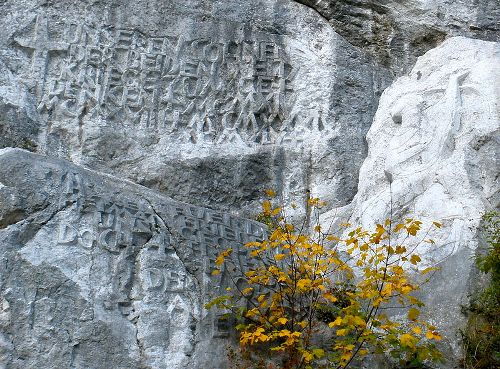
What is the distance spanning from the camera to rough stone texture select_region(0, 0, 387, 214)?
8195 mm

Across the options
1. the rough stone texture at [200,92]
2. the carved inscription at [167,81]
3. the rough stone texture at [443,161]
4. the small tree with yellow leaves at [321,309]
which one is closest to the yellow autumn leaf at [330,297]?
the small tree with yellow leaves at [321,309]

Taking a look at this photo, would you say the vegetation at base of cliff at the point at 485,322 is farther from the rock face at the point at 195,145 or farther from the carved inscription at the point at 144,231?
the carved inscription at the point at 144,231

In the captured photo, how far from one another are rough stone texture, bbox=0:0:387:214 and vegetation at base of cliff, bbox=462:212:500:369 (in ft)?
6.23

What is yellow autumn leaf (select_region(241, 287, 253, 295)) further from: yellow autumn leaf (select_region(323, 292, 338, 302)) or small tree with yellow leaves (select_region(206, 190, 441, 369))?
yellow autumn leaf (select_region(323, 292, 338, 302))

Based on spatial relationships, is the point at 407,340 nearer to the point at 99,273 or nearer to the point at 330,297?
the point at 330,297

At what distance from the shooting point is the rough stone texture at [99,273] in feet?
20.9

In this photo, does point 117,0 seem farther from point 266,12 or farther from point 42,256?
point 42,256

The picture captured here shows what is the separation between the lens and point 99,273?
6.70 metres

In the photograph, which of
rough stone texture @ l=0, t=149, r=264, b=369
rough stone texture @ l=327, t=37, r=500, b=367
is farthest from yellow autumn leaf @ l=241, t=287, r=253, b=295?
rough stone texture @ l=327, t=37, r=500, b=367

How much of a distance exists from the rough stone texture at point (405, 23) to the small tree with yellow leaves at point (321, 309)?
2480 mm

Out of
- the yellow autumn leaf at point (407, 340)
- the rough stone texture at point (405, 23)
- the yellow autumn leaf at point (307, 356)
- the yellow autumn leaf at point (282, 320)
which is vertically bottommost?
the yellow autumn leaf at point (307, 356)

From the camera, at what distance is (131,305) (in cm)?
666

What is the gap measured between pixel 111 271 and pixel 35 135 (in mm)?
1876

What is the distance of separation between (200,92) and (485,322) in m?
3.32
